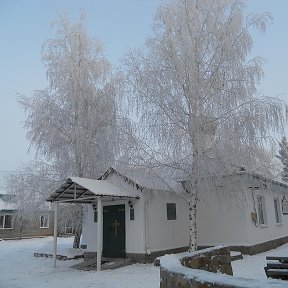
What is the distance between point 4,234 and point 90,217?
69.0ft

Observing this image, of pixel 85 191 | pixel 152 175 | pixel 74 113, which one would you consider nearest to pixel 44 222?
pixel 74 113

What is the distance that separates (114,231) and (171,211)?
283 centimetres

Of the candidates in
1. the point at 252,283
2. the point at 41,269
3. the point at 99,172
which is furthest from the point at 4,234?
the point at 252,283

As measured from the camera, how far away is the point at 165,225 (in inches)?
595

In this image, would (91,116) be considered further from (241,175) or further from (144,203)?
(241,175)

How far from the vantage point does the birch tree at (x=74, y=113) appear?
18719 mm

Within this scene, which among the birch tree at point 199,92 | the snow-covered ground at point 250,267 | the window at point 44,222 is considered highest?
the birch tree at point 199,92

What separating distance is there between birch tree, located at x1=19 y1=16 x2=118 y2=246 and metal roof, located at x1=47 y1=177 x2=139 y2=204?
323 cm

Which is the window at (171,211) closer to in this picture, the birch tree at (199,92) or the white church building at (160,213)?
the white church building at (160,213)

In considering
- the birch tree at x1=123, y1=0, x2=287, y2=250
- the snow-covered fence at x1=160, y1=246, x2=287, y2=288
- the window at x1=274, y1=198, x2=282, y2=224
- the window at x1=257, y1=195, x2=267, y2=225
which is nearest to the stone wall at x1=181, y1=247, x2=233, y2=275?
the snow-covered fence at x1=160, y1=246, x2=287, y2=288

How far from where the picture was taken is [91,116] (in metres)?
19.1

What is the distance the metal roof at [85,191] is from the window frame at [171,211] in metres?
1.97

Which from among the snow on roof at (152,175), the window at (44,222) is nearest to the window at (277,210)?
the snow on roof at (152,175)

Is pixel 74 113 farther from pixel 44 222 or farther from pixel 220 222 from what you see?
pixel 44 222
